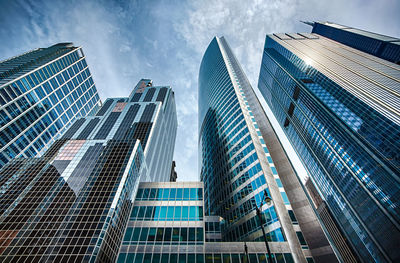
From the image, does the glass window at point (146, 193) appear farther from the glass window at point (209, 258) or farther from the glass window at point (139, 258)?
the glass window at point (209, 258)

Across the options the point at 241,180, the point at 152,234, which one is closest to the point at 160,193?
the point at 152,234

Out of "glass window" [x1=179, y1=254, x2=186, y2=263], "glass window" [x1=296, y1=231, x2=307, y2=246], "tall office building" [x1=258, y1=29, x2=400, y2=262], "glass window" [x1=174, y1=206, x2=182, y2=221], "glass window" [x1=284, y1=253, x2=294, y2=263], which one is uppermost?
"tall office building" [x1=258, y1=29, x2=400, y2=262]

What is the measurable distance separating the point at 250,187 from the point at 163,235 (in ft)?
72.2

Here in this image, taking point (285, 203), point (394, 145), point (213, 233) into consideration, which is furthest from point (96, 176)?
point (394, 145)

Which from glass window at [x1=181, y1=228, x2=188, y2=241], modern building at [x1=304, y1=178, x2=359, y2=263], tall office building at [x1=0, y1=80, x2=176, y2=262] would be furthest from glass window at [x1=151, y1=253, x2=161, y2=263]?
modern building at [x1=304, y1=178, x2=359, y2=263]

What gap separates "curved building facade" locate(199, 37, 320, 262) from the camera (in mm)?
34344

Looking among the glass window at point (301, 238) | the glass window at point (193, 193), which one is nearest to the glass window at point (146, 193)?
the glass window at point (193, 193)

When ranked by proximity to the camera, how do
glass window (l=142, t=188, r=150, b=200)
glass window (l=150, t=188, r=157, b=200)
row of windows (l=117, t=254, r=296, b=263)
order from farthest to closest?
glass window (l=142, t=188, r=150, b=200) < glass window (l=150, t=188, r=157, b=200) < row of windows (l=117, t=254, r=296, b=263)

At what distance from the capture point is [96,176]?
52.9 metres

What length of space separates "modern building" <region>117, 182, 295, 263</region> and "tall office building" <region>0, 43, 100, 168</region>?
277 ft

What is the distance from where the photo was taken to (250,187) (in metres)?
44.7

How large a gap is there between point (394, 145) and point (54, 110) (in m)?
171

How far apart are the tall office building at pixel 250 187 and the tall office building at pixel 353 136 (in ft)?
154

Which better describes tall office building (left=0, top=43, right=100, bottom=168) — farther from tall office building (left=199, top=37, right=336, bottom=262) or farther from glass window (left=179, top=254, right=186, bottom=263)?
glass window (left=179, top=254, right=186, bottom=263)
